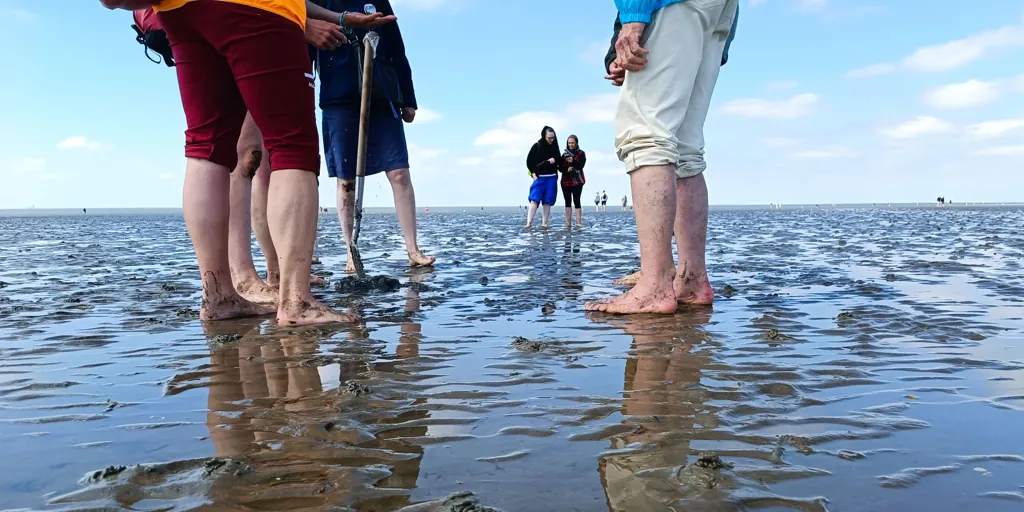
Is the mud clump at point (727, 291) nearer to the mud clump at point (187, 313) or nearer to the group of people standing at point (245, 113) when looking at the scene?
the group of people standing at point (245, 113)

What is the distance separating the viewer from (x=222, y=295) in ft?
11.6

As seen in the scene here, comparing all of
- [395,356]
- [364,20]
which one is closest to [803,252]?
[364,20]

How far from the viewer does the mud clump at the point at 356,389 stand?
210 cm

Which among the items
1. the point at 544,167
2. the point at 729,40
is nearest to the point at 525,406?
the point at 729,40

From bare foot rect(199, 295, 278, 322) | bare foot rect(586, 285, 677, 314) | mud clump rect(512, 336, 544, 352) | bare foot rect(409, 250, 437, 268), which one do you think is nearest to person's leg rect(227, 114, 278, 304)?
bare foot rect(199, 295, 278, 322)

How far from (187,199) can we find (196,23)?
2.75 ft

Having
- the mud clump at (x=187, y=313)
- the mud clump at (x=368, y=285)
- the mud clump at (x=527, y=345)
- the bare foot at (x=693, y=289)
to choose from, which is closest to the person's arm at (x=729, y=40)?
the bare foot at (x=693, y=289)

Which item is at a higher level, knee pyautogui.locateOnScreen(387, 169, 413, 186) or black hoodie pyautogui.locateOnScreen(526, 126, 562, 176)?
black hoodie pyautogui.locateOnScreen(526, 126, 562, 176)

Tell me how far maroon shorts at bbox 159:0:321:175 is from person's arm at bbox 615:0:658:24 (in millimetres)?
1656

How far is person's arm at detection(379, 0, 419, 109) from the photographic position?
18.5 feet

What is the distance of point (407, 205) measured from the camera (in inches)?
241

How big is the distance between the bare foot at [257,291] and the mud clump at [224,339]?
3.18 feet

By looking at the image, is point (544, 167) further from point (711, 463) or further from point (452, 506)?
point (452, 506)

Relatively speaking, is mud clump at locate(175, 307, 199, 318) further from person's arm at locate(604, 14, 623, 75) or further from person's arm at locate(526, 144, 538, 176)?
person's arm at locate(526, 144, 538, 176)
